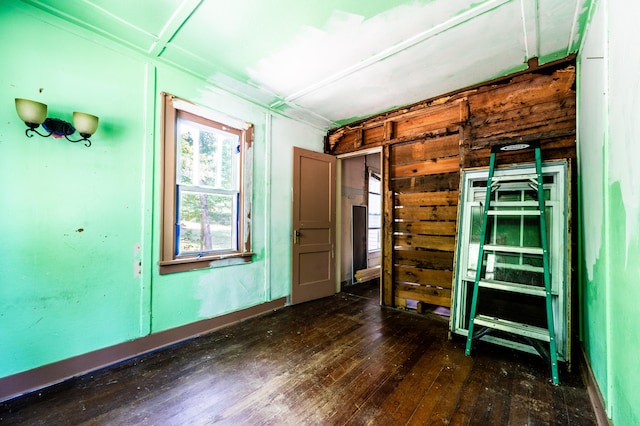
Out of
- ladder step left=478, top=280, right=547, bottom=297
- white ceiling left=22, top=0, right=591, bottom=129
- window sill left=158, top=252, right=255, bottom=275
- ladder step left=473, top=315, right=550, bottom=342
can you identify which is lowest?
ladder step left=473, top=315, right=550, bottom=342

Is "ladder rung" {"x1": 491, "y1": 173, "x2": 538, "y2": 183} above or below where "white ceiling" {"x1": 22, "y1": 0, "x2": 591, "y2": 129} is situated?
below

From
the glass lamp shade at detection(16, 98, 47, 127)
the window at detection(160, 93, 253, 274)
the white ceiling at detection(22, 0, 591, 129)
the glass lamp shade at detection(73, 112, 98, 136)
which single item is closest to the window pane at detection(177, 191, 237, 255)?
the window at detection(160, 93, 253, 274)

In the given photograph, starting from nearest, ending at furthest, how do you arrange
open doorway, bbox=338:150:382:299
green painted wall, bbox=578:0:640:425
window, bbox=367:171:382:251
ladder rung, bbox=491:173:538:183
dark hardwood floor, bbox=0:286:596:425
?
green painted wall, bbox=578:0:640:425
dark hardwood floor, bbox=0:286:596:425
ladder rung, bbox=491:173:538:183
open doorway, bbox=338:150:382:299
window, bbox=367:171:382:251

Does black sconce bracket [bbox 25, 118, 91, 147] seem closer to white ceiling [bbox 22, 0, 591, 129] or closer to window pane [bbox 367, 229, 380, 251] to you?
white ceiling [bbox 22, 0, 591, 129]

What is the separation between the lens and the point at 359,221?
17.2ft

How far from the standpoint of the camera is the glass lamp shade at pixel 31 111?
5.40 feet

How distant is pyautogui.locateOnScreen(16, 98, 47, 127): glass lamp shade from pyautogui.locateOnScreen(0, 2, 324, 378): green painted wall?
7.9 inches

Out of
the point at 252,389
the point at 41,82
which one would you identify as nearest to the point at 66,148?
the point at 41,82

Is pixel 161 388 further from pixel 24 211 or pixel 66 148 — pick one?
pixel 66 148

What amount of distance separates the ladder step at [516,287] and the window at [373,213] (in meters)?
3.33

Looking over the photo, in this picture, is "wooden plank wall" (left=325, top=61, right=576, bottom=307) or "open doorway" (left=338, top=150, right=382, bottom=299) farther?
"open doorway" (left=338, top=150, right=382, bottom=299)

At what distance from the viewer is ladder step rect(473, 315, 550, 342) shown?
1.97m

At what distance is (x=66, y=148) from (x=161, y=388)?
1.97 m

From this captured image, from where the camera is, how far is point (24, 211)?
180 centimetres
